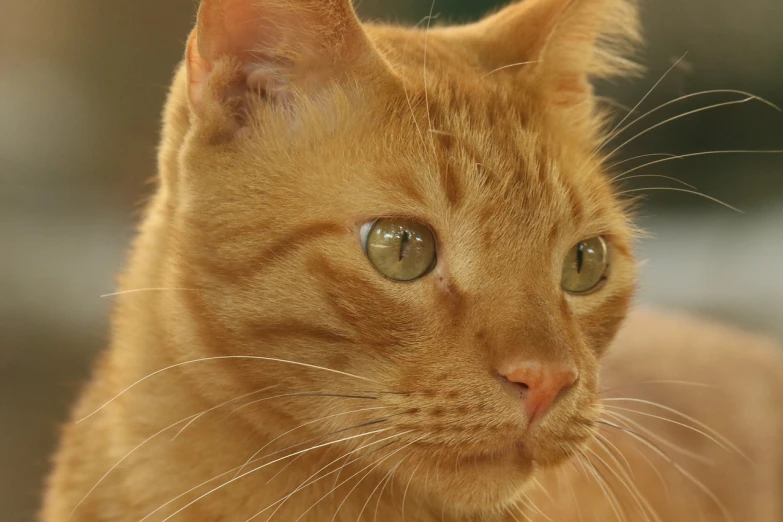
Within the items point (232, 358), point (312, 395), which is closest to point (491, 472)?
point (312, 395)

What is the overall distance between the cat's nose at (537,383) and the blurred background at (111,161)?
57 cm

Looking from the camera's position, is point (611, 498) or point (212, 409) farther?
point (611, 498)

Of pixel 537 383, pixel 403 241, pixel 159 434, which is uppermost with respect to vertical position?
pixel 403 241

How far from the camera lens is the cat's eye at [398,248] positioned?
1008 millimetres

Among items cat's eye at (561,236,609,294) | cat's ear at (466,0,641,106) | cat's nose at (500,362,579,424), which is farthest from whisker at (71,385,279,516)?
cat's ear at (466,0,641,106)

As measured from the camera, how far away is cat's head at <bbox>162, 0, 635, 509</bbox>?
97cm

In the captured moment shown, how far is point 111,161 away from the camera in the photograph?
4.51ft

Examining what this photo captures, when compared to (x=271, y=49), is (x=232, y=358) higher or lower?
lower

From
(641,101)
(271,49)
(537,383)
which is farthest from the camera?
(641,101)

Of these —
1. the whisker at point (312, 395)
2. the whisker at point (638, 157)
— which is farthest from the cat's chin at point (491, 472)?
the whisker at point (638, 157)

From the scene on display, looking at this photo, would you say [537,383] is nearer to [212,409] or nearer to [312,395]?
[312,395]

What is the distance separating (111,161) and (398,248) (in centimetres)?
67

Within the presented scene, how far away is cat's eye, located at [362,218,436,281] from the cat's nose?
19 centimetres

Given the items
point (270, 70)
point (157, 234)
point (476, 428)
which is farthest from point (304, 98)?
point (476, 428)
